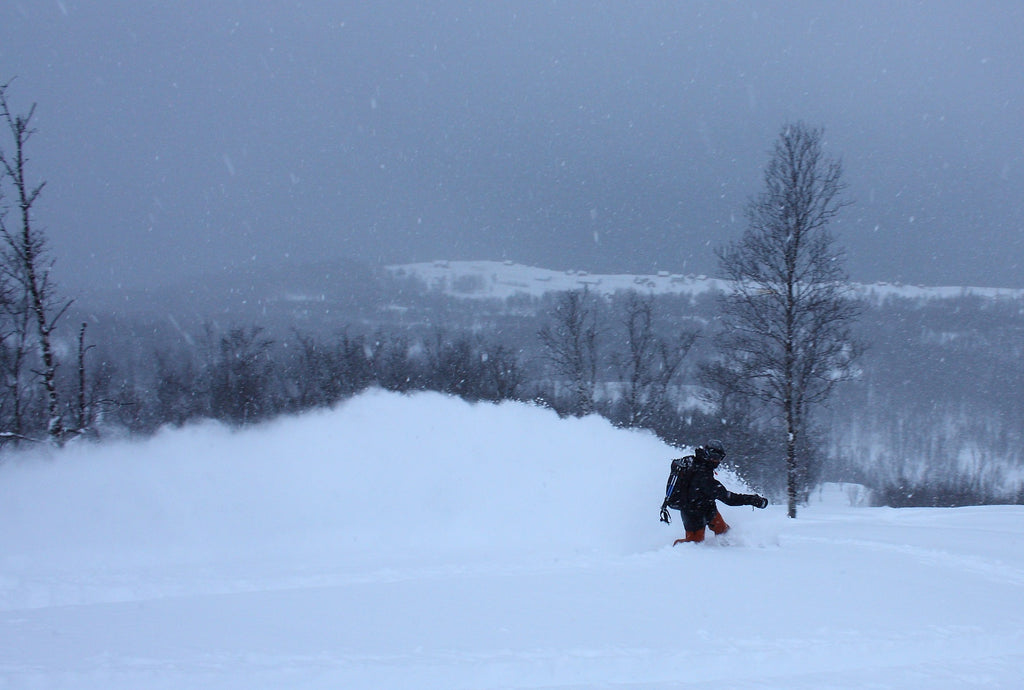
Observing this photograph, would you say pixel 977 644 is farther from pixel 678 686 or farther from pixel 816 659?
pixel 678 686

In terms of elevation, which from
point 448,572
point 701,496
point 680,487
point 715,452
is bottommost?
point 448,572

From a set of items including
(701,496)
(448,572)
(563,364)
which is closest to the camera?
(448,572)

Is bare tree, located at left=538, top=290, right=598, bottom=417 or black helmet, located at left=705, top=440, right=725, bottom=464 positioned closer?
black helmet, located at left=705, top=440, right=725, bottom=464

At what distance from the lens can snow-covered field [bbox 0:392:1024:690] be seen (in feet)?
15.7

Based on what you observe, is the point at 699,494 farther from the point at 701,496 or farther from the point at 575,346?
the point at 575,346

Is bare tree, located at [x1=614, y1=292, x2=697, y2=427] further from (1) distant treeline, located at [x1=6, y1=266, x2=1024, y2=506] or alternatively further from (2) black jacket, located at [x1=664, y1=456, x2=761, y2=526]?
(2) black jacket, located at [x1=664, y1=456, x2=761, y2=526]

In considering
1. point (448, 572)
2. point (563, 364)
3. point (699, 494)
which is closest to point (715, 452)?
point (699, 494)

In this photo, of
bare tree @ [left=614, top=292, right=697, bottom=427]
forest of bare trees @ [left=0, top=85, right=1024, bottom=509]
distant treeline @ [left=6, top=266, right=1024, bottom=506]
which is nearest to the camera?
forest of bare trees @ [left=0, top=85, right=1024, bottom=509]

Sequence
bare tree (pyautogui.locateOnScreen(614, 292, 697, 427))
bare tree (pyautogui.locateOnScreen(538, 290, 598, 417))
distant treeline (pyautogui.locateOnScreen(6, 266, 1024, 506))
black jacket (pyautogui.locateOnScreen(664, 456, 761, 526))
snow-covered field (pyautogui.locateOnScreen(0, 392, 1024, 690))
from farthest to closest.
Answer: bare tree (pyautogui.locateOnScreen(538, 290, 598, 417)) → bare tree (pyautogui.locateOnScreen(614, 292, 697, 427)) → distant treeline (pyautogui.locateOnScreen(6, 266, 1024, 506)) → black jacket (pyautogui.locateOnScreen(664, 456, 761, 526)) → snow-covered field (pyautogui.locateOnScreen(0, 392, 1024, 690))

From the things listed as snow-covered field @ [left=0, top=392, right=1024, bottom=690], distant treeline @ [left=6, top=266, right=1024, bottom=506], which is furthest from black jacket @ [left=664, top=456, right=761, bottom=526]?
distant treeline @ [left=6, top=266, right=1024, bottom=506]

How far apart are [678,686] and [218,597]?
15.0 ft

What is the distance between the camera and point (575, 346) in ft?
95.7

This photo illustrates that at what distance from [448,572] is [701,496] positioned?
332 centimetres

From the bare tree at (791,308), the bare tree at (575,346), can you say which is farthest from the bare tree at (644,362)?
the bare tree at (791,308)
